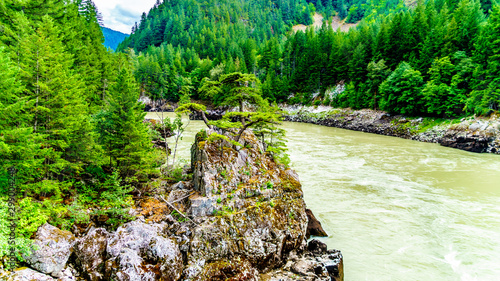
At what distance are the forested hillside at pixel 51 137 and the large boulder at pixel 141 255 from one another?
1359 millimetres

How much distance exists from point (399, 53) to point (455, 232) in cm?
5169

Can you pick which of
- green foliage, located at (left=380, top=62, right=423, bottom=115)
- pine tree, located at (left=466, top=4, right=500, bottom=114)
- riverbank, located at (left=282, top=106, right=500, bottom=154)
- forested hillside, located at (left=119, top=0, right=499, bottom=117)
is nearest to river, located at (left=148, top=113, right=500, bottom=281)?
riverbank, located at (left=282, top=106, right=500, bottom=154)

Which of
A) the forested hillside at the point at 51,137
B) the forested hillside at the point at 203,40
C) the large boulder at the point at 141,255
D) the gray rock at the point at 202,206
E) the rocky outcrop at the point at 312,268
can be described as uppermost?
the forested hillside at the point at 203,40

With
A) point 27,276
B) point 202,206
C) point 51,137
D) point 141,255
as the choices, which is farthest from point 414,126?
point 27,276

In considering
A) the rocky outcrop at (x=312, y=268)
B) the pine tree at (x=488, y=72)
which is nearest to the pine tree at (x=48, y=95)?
the rocky outcrop at (x=312, y=268)

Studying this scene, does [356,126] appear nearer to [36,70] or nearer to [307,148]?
[307,148]

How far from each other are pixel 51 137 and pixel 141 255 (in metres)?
6.98

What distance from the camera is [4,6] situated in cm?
1376

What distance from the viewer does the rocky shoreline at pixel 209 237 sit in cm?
779

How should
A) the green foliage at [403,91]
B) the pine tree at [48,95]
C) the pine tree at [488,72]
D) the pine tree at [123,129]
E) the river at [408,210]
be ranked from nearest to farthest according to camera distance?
1. the pine tree at [48,95]
2. the river at [408,210]
3. the pine tree at [123,129]
4. the pine tree at [488,72]
5. the green foliage at [403,91]

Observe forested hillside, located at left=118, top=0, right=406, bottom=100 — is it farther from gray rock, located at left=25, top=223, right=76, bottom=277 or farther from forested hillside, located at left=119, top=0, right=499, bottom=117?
gray rock, located at left=25, top=223, right=76, bottom=277

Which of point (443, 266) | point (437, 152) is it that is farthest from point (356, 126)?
point (443, 266)

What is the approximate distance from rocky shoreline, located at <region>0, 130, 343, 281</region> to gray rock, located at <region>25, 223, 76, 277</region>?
27 mm

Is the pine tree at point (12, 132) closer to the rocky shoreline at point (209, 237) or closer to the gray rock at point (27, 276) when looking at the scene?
the rocky shoreline at point (209, 237)
